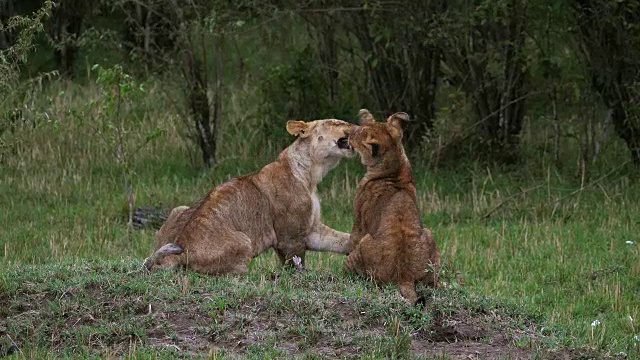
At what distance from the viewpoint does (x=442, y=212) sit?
13.5 metres

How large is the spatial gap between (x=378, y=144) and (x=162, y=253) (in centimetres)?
196

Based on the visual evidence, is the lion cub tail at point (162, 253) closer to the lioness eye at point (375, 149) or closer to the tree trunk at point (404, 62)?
the lioness eye at point (375, 149)

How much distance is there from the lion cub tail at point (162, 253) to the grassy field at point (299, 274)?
14 cm

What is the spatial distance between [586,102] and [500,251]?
4.18 metres

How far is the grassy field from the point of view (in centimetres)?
771

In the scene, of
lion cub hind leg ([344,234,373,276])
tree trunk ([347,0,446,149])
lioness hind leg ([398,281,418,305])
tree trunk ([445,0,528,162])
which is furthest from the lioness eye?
tree trunk ([347,0,446,149])

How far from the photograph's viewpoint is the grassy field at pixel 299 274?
7707 millimetres

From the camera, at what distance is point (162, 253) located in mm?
8641

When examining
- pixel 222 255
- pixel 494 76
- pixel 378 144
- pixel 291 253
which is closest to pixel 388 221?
pixel 378 144

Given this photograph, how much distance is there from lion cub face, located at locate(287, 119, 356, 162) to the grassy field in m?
0.93

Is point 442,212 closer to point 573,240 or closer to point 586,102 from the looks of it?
point 573,240

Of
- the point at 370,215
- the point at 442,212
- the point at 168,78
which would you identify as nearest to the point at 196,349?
the point at 370,215

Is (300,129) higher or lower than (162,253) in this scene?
higher

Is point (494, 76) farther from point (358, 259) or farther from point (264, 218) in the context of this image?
point (358, 259)
